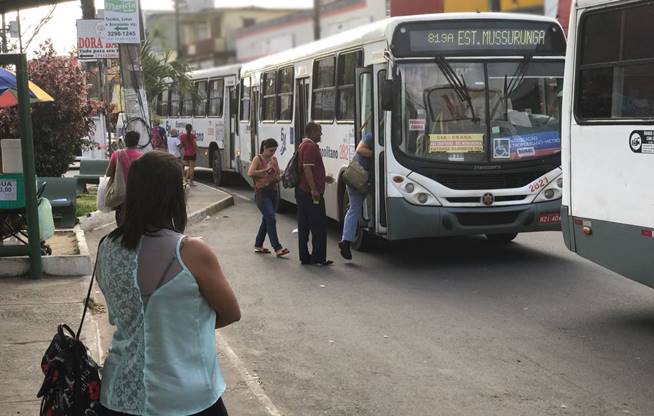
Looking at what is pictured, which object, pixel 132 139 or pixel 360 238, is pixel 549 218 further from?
pixel 132 139

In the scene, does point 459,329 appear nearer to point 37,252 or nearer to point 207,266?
point 37,252

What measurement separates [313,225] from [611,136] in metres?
4.70

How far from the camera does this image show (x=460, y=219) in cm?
1139

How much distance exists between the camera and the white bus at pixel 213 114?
24.8m

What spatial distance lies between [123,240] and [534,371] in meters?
4.29

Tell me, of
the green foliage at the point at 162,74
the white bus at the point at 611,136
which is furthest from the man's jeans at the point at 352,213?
the green foliage at the point at 162,74

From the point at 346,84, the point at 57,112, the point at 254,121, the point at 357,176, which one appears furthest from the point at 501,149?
the point at 254,121

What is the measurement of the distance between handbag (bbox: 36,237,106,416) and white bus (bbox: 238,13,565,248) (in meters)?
8.05

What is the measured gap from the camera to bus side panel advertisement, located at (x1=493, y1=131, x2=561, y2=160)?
37.5 feet

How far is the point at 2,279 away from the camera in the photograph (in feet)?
33.9

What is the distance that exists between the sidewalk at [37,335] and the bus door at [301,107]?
611 cm

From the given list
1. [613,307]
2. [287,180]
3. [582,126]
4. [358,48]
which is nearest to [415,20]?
[358,48]

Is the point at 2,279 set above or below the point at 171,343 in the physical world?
below

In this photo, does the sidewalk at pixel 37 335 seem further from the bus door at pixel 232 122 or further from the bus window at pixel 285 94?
the bus door at pixel 232 122
